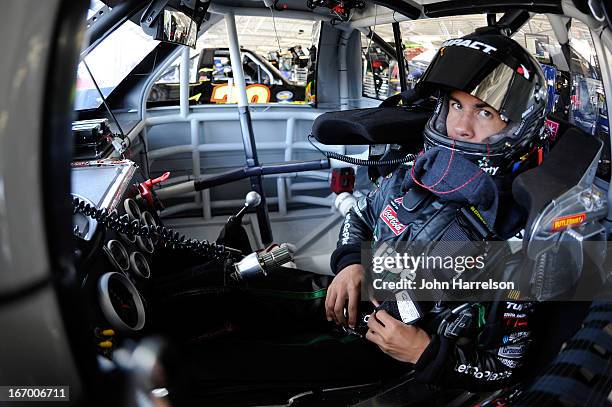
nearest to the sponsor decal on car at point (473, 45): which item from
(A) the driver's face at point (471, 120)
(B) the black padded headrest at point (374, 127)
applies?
(A) the driver's face at point (471, 120)

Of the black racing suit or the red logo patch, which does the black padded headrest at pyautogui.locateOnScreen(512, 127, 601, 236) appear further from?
the red logo patch

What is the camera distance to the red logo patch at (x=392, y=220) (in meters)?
1.39

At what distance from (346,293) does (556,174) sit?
1.95ft

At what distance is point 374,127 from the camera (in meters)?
1.69

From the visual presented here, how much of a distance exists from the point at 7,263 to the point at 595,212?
1.09m

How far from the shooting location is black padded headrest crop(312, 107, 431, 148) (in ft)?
5.57

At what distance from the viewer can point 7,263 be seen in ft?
1.30

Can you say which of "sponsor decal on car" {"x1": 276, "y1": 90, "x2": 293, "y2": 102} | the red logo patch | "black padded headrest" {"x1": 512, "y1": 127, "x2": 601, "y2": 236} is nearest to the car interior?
"black padded headrest" {"x1": 512, "y1": 127, "x2": 601, "y2": 236}

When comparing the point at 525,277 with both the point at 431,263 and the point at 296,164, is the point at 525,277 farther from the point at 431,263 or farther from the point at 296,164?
the point at 296,164

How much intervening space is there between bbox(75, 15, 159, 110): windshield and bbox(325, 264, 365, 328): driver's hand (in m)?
1.66

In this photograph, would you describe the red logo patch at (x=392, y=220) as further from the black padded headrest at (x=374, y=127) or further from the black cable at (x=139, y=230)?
the black cable at (x=139, y=230)

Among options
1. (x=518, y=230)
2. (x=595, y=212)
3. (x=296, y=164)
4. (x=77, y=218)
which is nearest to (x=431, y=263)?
(x=518, y=230)

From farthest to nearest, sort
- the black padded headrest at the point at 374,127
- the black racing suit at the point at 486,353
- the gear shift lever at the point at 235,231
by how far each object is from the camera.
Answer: the gear shift lever at the point at 235,231 → the black padded headrest at the point at 374,127 → the black racing suit at the point at 486,353

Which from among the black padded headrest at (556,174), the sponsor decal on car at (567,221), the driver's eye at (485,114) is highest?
the driver's eye at (485,114)
